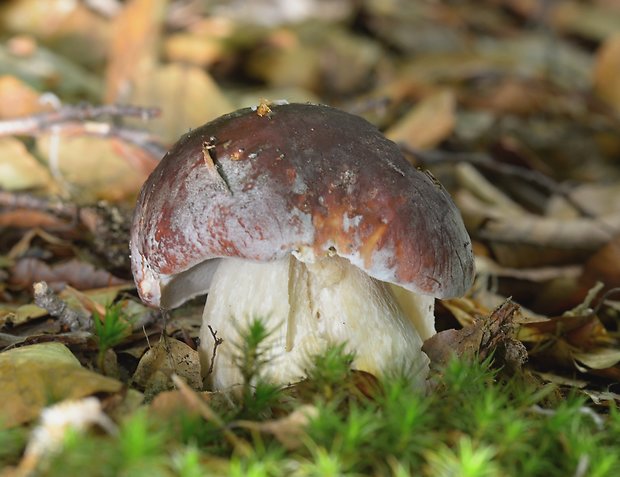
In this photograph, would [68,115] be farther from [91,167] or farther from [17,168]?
[91,167]

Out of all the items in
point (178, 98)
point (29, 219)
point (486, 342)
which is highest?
point (486, 342)

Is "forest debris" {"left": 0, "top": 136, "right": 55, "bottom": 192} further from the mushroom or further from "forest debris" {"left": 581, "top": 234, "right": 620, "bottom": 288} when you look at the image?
"forest debris" {"left": 581, "top": 234, "right": 620, "bottom": 288}

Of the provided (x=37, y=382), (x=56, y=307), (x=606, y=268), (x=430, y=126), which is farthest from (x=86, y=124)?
(x=606, y=268)

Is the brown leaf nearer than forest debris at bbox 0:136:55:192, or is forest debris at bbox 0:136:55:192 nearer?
the brown leaf

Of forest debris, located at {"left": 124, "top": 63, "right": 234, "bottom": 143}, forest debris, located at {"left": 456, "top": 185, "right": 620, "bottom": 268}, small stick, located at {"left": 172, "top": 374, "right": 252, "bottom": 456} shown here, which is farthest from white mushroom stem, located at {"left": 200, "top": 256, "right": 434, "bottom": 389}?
forest debris, located at {"left": 124, "top": 63, "right": 234, "bottom": 143}

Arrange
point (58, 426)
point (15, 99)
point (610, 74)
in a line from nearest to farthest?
point (58, 426), point (15, 99), point (610, 74)

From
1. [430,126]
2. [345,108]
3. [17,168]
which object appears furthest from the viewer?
[430,126]

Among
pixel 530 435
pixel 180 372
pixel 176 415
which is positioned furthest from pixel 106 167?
pixel 530 435

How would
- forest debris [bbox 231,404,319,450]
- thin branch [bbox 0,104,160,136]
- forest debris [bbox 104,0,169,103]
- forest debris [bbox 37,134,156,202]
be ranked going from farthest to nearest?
forest debris [bbox 104,0,169,103] → forest debris [bbox 37,134,156,202] → thin branch [bbox 0,104,160,136] → forest debris [bbox 231,404,319,450]
